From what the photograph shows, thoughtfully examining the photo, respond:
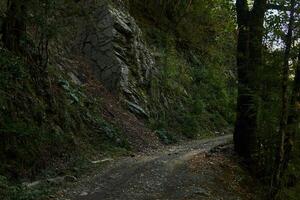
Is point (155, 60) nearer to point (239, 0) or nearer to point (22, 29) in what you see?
point (239, 0)

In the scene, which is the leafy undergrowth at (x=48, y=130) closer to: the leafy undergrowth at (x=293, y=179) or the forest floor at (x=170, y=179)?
the forest floor at (x=170, y=179)

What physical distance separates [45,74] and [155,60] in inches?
436

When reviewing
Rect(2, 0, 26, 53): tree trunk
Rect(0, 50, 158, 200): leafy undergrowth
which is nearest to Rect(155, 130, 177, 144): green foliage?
Rect(0, 50, 158, 200): leafy undergrowth

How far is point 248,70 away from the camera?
1337 centimetres

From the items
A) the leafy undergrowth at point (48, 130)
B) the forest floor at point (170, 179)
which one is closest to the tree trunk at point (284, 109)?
the forest floor at point (170, 179)

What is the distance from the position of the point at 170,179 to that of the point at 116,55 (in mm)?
9323

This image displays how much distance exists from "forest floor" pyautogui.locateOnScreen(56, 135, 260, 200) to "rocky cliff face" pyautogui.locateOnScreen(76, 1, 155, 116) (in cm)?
483

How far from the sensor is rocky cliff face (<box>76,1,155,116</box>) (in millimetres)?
19219

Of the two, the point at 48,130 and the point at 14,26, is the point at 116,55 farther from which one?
the point at 48,130

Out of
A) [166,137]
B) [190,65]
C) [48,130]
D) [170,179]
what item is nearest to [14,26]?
[48,130]

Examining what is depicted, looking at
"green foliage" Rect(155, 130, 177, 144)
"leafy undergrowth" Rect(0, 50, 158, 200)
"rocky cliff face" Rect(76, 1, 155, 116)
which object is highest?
"rocky cliff face" Rect(76, 1, 155, 116)

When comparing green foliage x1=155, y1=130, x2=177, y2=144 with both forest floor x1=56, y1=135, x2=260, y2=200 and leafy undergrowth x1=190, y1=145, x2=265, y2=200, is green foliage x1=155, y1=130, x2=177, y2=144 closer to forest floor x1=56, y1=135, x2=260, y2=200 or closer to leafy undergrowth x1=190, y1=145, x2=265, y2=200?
forest floor x1=56, y1=135, x2=260, y2=200

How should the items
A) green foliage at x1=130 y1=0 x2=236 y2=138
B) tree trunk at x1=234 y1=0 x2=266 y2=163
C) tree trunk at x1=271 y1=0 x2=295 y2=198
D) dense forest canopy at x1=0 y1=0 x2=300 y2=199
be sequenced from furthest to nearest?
1. green foliage at x1=130 y1=0 x2=236 y2=138
2. tree trunk at x1=234 y1=0 x2=266 y2=163
3. dense forest canopy at x1=0 y1=0 x2=300 y2=199
4. tree trunk at x1=271 y1=0 x2=295 y2=198

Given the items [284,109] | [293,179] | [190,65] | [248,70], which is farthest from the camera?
[190,65]
